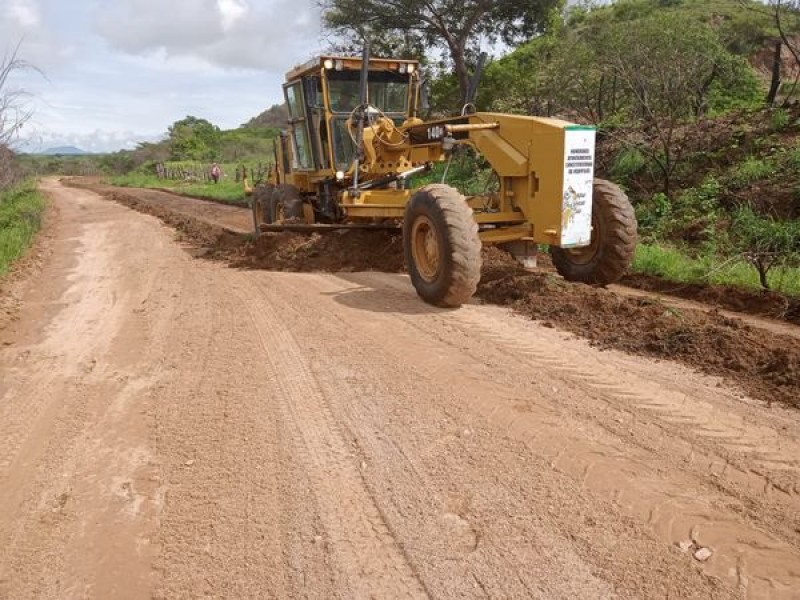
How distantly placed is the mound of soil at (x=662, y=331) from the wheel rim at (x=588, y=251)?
0.39 m

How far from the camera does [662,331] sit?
520 cm

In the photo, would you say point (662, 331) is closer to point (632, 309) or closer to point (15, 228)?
point (632, 309)

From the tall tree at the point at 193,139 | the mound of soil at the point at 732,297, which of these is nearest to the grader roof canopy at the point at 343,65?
the mound of soil at the point at 732,297

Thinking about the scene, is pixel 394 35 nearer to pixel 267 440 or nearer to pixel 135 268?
pixel 135 268

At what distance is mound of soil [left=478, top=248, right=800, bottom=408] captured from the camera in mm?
4418

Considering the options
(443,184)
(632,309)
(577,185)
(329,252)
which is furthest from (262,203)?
(632,309)

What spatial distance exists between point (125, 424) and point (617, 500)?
2899mm

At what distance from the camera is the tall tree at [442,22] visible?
66.5ft

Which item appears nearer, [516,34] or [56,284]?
[56,284]

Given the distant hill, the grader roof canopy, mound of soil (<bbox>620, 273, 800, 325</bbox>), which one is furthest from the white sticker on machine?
the distant hill

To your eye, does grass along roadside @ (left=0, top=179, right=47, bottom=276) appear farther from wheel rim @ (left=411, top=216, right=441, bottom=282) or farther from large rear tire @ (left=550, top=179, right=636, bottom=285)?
large rear tire @ (left=550, top=179, right=636, bottom=285)

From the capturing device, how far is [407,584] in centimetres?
263

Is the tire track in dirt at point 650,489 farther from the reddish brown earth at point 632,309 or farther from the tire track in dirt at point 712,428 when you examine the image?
the reddish brown earth at point 632,309

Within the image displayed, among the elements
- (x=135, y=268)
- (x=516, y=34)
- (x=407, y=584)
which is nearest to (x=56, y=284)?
(x=135, y=268)
